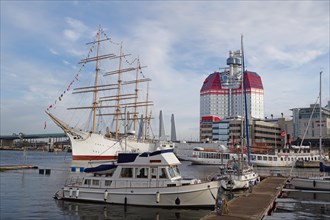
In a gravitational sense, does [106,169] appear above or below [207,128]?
below

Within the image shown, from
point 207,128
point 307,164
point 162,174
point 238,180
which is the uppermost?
point 207,128

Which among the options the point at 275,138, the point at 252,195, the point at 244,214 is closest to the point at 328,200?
the point at 252,195

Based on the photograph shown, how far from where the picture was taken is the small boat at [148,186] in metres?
26.2

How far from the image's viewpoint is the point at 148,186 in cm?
2720

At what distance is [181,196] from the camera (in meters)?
26.2

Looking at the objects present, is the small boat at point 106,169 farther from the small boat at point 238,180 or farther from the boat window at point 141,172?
the small boat at point 238,180

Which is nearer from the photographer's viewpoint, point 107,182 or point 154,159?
point 154,159

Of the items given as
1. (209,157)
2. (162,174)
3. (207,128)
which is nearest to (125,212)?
(162,174)

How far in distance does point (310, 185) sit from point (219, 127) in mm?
126222

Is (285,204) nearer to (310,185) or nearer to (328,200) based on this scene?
(328,200)

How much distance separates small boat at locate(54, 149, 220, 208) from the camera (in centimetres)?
2616

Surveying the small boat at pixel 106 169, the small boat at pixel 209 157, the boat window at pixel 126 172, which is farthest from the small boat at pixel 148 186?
the small boat at pixel 209 157

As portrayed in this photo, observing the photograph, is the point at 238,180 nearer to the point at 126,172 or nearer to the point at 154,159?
the point at 154,159

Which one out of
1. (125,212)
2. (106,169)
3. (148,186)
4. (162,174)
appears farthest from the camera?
(106,169)
